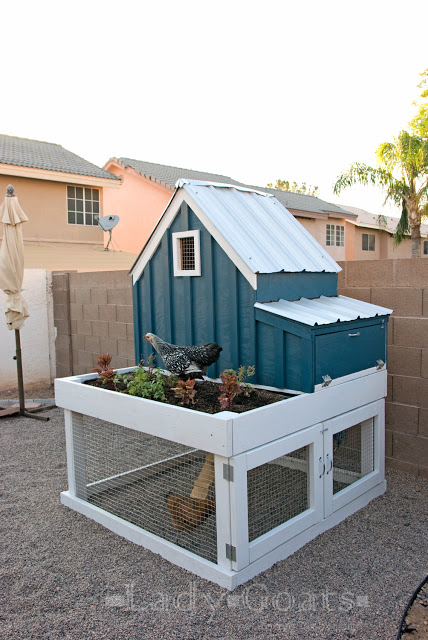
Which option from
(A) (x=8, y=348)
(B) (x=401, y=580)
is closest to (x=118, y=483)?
(B) (x=401, y=580)

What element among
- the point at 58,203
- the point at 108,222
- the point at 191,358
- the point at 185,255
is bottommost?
the point at 191,358

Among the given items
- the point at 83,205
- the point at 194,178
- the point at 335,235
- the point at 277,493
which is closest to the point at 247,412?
the point at 277,493

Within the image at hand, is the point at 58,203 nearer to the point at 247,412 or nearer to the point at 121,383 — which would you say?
the point at 121,383

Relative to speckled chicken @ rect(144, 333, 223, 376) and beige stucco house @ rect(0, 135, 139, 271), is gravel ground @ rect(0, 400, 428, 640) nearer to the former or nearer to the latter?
speckled chicken @ rect(144, 333, 223, 376)

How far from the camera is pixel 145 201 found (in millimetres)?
16625

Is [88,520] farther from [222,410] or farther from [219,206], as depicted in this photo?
[219,206]

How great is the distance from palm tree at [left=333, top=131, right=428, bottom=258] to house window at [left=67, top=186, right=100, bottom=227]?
8.54 m

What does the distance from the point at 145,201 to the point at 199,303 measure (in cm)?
1364

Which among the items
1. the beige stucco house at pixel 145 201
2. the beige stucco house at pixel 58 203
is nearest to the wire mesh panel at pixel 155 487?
the beige stucco house at pixel 58 203

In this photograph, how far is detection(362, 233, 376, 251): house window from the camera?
887 inches

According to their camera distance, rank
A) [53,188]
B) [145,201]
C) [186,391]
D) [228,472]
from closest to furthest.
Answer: [228,472], [186,391], [53,188], [145,201]

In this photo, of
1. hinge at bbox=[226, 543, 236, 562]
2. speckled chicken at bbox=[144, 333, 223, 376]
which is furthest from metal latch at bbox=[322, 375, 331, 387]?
hinge at bbox=[226, 543, 236, 562]

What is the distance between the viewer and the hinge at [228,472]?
2568 mm

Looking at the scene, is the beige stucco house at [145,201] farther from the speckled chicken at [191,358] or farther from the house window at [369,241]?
the speckled chicken at [191,358]
